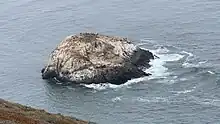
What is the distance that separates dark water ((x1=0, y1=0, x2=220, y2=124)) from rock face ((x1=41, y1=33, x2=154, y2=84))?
2.28m

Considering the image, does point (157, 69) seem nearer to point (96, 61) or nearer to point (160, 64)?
point (160, 64)

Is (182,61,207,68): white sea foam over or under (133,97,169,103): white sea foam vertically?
over

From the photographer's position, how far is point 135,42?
114062 millimetres

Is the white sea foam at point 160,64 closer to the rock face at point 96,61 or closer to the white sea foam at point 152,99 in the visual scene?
the rock face at point 96,61

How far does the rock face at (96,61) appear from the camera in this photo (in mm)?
95438

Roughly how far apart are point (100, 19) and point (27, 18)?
21714 mm

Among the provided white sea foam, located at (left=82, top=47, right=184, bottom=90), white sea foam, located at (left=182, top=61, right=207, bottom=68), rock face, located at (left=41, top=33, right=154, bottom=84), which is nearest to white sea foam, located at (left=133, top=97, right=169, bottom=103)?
white sea foam, located at (left=82, top=47, right=184, bottom=90)

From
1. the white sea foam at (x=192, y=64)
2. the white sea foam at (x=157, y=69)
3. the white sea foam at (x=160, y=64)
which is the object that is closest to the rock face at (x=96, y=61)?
the white sea foam at (x=157, y=69)

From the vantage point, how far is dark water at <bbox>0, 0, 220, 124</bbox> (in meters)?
80.9

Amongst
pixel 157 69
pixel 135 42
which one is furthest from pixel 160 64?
pixel 135 42

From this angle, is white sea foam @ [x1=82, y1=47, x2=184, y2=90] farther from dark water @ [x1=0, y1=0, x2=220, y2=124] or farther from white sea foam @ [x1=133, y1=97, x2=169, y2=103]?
white sea foam @ [x1=133, y1=97, x2=169, y2=103]

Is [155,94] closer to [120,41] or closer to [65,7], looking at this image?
[120,41]

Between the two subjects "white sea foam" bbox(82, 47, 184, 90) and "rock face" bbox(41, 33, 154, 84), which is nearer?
"white sea foam" bbox(82, 47, 184, 90)

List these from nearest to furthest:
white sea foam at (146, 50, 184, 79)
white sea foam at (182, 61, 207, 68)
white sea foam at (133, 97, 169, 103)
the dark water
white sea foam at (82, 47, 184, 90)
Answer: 1. the dark water
2. white sea foam at (133, 97, 169, 103)
3. white sea foam at (82, 47, 184, 90)
4. white sea foam at (146, 50, 184, 79)
5. white sea foam at (182, 61, 207, 68)
